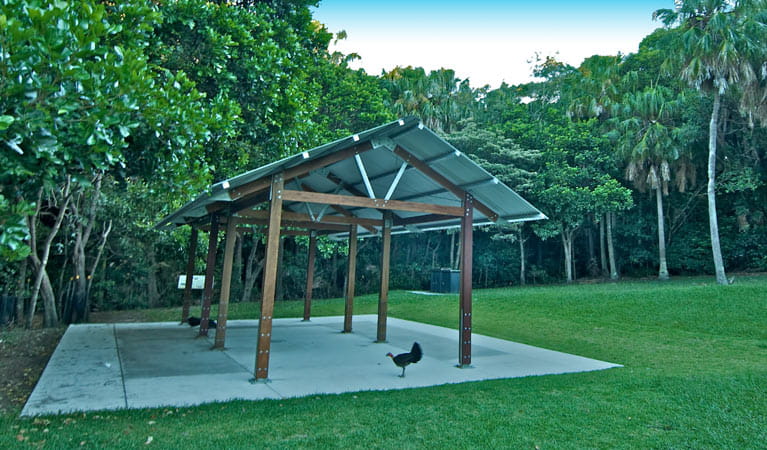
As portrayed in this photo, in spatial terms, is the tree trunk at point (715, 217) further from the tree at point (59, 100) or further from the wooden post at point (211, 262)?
the tree at point (59, 100)

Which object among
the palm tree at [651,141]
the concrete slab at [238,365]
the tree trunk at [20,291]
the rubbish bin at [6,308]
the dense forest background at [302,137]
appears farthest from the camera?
the palm tree at [651,141]

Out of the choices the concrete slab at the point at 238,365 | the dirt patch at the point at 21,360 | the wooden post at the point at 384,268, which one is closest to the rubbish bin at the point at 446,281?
the concrete slab at the point at 238,365

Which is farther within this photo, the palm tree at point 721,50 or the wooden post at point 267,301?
the palm tree at point 721,50

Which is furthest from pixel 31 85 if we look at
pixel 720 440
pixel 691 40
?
pixel 691 40

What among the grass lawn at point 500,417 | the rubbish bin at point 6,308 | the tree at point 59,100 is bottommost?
the grass lawn at point 500,417

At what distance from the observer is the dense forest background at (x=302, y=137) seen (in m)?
3.52

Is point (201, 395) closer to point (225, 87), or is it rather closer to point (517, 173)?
point (225, 87)

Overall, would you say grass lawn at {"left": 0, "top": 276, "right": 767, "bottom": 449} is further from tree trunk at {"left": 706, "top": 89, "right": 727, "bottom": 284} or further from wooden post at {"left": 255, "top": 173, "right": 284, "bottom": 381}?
tree trunk at {"left": 706, "top": 89, "right": 727, "bottom": 284}

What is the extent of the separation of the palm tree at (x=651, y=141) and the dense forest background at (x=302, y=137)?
101 millimetres

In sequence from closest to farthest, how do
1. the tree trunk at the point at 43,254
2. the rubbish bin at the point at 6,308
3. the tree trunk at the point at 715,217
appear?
the tree trunk at the point at 43,254
the rubbish bin at the point at 6,308
the tree trunk at the point at 715,217

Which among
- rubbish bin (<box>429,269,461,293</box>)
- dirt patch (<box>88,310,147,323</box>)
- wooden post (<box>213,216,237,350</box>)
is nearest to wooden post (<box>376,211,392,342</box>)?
wooden post (<box>213,216,237,350</box>)

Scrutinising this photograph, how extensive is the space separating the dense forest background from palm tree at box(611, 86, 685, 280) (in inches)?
4.0

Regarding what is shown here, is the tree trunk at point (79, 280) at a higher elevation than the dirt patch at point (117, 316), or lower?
higher

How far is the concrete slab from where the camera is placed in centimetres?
489
